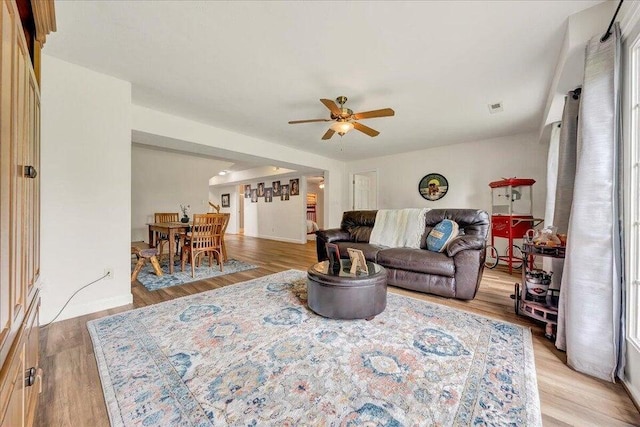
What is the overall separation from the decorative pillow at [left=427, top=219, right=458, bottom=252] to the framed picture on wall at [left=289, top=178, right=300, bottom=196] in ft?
15.4

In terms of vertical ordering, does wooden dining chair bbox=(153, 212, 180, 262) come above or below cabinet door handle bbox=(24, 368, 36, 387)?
above

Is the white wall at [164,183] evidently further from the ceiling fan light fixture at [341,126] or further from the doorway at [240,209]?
the ceiling fan light fixture at [341,126]

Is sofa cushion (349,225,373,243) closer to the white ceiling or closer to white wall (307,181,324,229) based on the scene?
the white ceiling

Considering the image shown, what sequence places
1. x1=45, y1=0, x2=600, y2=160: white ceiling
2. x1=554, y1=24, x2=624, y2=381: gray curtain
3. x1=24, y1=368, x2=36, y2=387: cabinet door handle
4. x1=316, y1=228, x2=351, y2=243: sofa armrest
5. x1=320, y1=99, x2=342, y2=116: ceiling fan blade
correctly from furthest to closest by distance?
x1=316, y1=228, x2=351, y2=243: sofa armrest < x1=320, y1=99, x2=342, y2=116: ceiling fan blade < x1=45, y1=0, x2=600, y2=160: white ceiling < x1=554, y1=24, x2=624, y2=381: gray curtain < x1=24, y1=368, x2=36, y2=387: cabinet door handle

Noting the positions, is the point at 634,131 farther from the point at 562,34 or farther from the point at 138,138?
the point at 138,138

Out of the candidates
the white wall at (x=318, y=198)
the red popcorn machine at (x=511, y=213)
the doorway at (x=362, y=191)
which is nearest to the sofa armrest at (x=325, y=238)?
the red popcorn machine at (x=511, y=213)

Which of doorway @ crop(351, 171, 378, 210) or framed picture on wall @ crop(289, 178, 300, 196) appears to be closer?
doorway @ crop(351, 171, 378, 210)

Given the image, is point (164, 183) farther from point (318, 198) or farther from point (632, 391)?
point (632, 391)

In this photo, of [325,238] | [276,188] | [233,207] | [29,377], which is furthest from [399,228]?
[233,207]

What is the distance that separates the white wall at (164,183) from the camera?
227 inches

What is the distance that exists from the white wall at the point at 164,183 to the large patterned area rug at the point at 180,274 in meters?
2.00

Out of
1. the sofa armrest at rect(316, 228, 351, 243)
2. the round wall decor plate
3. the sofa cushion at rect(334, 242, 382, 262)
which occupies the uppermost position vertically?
the round wall decor plate

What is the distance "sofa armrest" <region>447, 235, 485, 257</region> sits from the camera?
108 inches

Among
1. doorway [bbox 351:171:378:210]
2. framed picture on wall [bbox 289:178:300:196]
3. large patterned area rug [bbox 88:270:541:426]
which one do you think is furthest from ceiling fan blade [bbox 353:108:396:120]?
framed picture on wall [bbox 289:178:300:196]
